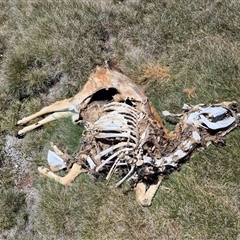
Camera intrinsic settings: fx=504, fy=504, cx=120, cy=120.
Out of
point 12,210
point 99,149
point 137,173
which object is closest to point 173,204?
point 137,173

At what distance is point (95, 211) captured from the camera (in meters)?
5.25

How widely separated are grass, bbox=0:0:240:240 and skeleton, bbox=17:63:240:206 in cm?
18

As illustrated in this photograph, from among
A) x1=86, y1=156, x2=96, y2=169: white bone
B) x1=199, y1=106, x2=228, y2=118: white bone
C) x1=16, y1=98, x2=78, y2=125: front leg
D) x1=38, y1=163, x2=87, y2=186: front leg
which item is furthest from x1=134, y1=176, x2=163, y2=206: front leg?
x1=16, y1=98, x2=78, y2=125: front leg

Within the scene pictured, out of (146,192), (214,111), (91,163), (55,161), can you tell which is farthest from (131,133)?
(55,161)

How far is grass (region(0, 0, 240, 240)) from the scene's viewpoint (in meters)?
5.04

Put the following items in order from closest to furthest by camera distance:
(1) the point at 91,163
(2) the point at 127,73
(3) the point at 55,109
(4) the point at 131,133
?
(4) the point at 131,133 → (1) the point at 91,163 → (3) the point at 55,109 → (2) the point at 127,73

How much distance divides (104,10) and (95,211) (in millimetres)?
2357

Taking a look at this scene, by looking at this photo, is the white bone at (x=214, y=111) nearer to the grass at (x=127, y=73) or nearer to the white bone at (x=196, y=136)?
the white bone at (x=196, y=136)

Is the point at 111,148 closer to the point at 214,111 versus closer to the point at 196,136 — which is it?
the point at 196,136

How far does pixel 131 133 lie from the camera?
479 cm

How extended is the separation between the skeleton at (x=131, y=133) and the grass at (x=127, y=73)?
0.60 ft

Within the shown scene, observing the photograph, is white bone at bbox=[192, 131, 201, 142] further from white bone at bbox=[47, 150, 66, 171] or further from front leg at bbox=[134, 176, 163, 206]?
white bone at bbox=[47, 150, 66, 171]

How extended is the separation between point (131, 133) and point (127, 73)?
108cm

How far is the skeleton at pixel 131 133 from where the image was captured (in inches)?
188
